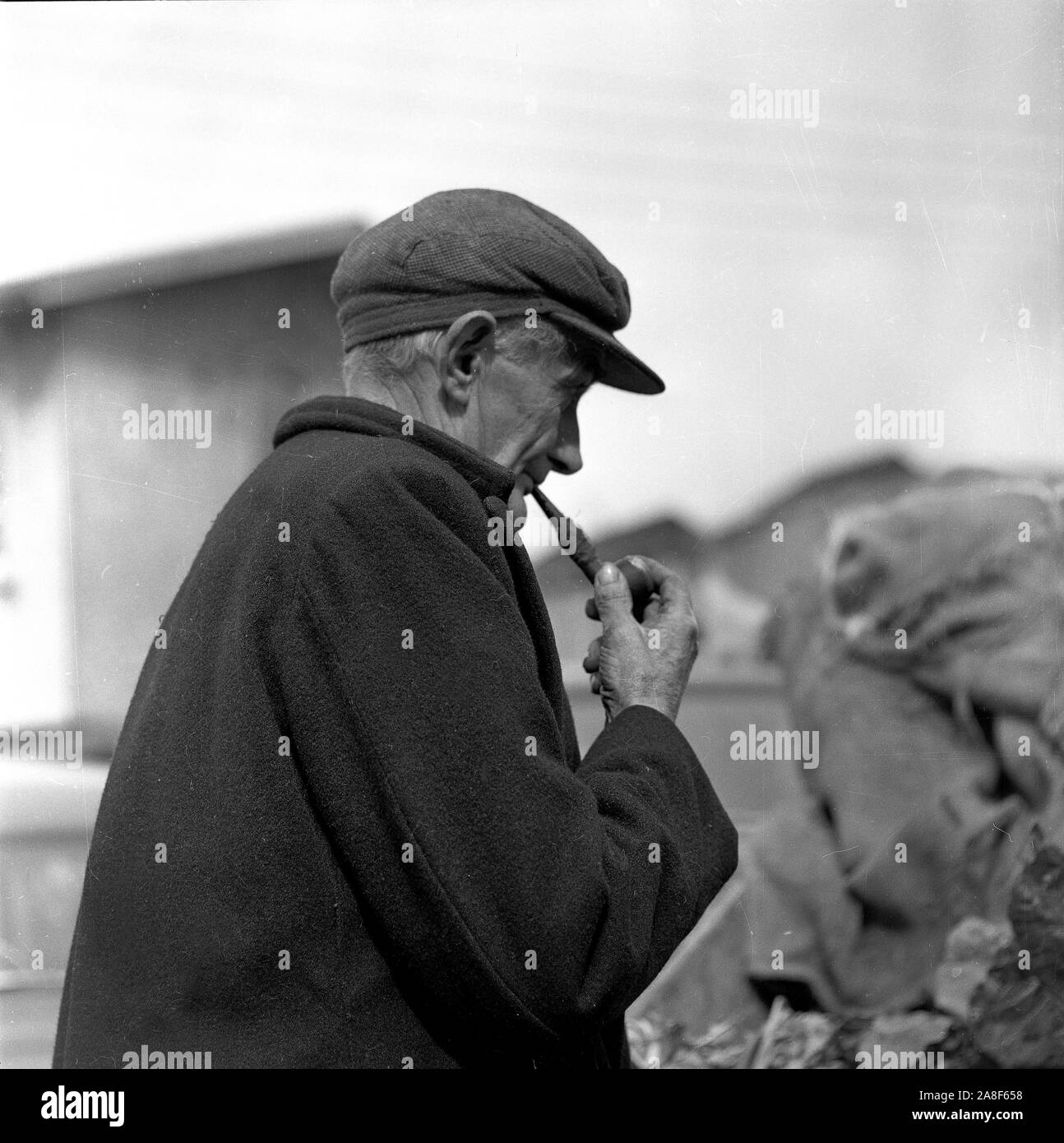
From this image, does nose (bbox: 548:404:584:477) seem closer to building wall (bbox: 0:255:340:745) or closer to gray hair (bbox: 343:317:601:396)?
gray hair (bbox: 343:317:601:396)

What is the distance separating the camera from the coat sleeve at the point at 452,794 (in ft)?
3.49

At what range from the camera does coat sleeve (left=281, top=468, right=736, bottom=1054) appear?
1.06 metres

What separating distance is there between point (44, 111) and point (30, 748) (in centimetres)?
125

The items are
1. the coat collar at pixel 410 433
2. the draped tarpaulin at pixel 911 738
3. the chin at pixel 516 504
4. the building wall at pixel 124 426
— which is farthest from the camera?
the draped tarpaulin at pixel 911 738

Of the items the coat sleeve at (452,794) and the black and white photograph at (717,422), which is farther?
the black and white photograph at (717,422)

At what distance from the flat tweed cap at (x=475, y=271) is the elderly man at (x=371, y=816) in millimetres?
141

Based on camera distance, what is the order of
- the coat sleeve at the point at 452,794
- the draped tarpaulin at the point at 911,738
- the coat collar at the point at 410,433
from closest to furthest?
1. the coat sleeve at the point at 452,794
2. the coat collar at the point at 410,433
3. the draped tarpaulin at the point at 911,738

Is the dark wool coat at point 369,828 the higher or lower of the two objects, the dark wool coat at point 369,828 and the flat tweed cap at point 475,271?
the lower

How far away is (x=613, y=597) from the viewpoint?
1.40 m

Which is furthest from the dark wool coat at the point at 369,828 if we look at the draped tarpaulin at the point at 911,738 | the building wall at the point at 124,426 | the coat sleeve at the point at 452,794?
the draped tarpaulin at the point at 911,738

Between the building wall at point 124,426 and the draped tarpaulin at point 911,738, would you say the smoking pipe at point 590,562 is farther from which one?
the draped tarpaulin at point 911,738

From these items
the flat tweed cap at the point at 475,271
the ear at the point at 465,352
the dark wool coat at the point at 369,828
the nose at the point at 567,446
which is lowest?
the dark wool coat at the point at 369,828

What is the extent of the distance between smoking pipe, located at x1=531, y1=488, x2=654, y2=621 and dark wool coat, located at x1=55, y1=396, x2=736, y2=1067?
276mm
